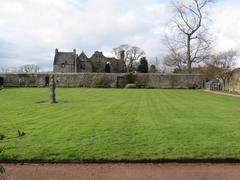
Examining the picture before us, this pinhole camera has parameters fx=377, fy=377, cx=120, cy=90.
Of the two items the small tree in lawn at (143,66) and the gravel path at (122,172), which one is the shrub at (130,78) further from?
the gravel path at (122,172)

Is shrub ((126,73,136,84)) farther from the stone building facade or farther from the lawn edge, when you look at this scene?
the lawn edge

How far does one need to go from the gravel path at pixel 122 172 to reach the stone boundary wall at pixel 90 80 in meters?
46.9

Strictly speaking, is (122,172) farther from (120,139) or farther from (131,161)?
(120,139)

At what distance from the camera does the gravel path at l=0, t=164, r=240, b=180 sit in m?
6.57

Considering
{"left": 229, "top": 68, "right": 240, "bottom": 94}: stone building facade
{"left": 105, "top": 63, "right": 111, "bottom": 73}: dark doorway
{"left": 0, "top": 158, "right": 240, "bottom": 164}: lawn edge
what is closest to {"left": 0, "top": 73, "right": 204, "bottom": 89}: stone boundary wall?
{"left": 229, "top": 68, "right": 240, "bottom": 94}: stone building facade

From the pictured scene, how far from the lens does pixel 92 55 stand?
261 ft

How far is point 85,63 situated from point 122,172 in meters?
71.2

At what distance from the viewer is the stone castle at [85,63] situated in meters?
74.2

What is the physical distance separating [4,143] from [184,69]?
180 ft

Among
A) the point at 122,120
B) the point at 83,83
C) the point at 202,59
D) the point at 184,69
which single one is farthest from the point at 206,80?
the point at 122,120

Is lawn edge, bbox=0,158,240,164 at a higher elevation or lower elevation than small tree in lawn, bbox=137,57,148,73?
lower

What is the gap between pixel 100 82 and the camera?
52.7 meters

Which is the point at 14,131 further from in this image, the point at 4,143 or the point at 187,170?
the point at 187,170

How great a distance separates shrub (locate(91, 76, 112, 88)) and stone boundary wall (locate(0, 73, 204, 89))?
617 millimetres
